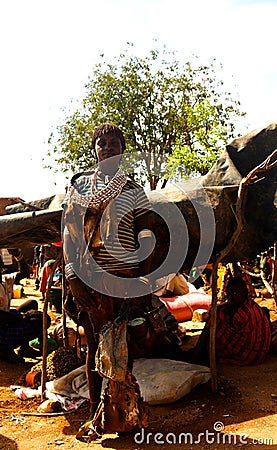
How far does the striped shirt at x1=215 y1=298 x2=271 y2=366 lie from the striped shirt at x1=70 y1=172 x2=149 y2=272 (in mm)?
2331

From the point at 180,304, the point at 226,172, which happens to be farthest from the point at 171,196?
the point at 180,304

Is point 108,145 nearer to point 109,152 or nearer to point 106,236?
point 109,152

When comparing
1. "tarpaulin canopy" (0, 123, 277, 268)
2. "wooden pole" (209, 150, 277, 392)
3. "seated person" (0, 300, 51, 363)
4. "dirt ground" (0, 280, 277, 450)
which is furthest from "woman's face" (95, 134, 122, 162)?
"seated person" (0, 300, 51, 363)

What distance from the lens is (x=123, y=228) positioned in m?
3.31

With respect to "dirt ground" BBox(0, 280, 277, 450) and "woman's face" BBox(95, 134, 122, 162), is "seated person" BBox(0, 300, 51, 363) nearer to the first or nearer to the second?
"dirt ground" BBox(0, 280, 277, 450)

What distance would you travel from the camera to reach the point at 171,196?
4301mm

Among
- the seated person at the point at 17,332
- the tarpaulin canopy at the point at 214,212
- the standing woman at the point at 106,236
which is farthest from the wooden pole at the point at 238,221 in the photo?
the seated person at the point at 17,332

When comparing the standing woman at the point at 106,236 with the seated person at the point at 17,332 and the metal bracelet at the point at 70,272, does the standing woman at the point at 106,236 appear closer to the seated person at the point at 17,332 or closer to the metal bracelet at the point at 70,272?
the metal bracelet at the point at 70,272

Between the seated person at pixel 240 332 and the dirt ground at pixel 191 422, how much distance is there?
0.33 metres

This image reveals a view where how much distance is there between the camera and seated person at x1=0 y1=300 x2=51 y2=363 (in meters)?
6.14

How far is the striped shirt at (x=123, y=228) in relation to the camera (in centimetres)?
329

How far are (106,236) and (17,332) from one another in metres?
3.42

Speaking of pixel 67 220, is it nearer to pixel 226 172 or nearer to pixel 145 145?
pixel 226 172

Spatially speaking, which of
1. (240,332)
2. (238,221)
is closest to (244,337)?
(240,332)
